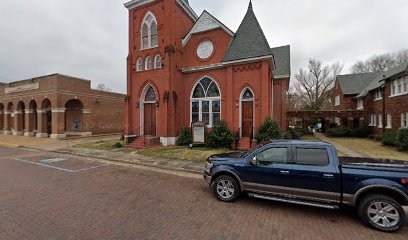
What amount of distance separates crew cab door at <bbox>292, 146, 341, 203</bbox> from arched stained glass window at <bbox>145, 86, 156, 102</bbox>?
529 inches

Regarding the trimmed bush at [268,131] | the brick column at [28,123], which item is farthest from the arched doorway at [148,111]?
the brick column at [28,123]

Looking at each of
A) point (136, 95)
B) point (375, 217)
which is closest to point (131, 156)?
point (136, 95)

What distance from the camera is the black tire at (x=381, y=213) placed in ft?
A: 12.4

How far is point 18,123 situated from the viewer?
1070 inches

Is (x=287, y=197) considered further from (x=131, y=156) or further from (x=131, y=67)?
(x=131, y=67)

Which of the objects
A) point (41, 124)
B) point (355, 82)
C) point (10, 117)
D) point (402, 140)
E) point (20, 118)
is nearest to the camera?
point (402, 140)

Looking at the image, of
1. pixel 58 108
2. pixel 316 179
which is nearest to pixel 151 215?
pixel 316 179

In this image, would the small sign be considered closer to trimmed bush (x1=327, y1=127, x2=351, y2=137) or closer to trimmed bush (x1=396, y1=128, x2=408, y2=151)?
trimmed bush (x1=396, y1=128, x2=408, y2=151)

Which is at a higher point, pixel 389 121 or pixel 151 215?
pixel 389 121

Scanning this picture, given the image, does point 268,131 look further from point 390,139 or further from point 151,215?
point 390,139

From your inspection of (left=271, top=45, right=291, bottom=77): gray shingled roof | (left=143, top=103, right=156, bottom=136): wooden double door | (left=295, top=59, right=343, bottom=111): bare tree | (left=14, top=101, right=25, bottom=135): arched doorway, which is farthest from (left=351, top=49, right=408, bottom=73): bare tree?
(left=14, top=101, right=25, bottom=135): arched doorway

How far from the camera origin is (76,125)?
Answer: 25250mm

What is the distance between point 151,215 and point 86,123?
25.0 meters

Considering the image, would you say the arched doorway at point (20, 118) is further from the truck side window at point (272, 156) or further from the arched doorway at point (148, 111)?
the truck side window at point (272, 156)
